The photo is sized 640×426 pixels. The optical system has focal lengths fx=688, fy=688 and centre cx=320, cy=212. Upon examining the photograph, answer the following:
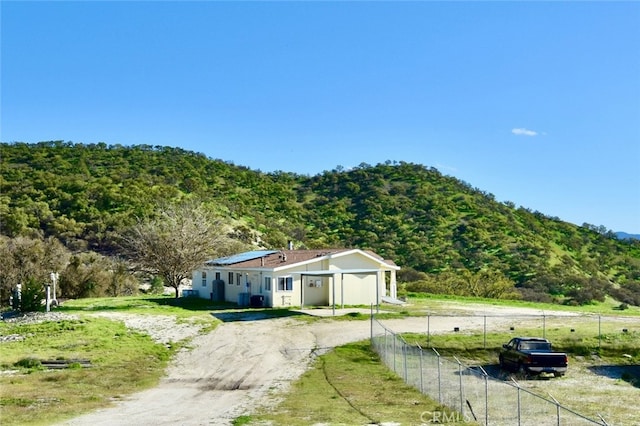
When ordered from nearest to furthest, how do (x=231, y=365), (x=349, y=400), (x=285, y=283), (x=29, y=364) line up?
(x=349, y=400) < (x=29, y=364) < (x=231, y=365) < (x=285, y=283)

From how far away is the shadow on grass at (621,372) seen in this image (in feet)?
83.5

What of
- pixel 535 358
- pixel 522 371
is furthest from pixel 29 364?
pixel 535 358

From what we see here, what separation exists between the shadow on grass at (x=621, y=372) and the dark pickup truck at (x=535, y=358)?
2.67 meters

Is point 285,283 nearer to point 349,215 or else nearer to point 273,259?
point 273,259

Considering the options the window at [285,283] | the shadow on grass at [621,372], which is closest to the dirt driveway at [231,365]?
the window at [285,283]

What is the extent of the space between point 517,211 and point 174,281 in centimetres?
7314

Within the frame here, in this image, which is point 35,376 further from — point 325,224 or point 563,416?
point 325,224

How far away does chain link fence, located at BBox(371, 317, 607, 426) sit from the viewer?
17031 mm

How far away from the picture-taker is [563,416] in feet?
60.7

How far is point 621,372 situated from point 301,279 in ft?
76.0

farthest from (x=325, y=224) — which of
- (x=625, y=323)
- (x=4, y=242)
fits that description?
(x=625, y=323)

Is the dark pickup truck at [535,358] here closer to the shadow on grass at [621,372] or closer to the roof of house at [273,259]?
the shadow on grass at [621,372]

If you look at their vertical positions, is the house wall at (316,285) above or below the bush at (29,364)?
above

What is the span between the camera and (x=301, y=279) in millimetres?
46062
